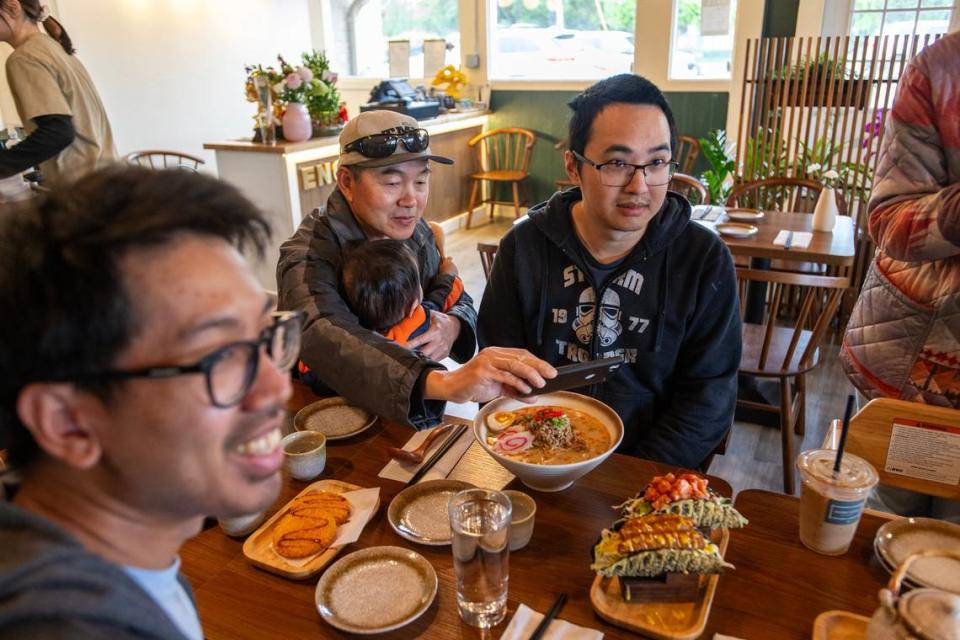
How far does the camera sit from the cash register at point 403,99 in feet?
18.0

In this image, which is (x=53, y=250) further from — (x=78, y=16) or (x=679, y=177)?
(x=78, y=16)

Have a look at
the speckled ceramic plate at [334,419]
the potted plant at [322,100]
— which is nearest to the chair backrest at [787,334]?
the speckled ceramic plate at [334,419]

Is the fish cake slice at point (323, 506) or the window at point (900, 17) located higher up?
the window at point (900, 17)

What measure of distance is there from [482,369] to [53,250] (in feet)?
2.61

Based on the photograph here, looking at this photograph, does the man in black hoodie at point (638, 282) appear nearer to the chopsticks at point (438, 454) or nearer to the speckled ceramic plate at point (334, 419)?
the chopsticks at point (438, 454)

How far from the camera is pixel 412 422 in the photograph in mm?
1382

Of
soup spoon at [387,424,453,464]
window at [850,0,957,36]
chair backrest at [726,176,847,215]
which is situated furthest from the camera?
window at [850,0,957,36]

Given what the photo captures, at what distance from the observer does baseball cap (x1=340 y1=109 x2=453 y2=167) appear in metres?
1.75

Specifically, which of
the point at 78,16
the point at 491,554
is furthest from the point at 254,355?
the point at 78,16

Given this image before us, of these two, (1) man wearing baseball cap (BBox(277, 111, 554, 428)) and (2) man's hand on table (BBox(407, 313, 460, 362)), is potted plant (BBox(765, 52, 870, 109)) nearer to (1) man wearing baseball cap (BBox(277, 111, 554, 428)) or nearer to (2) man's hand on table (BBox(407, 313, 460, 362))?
(1) man wearing baseball cap (BBox(277, 111, 554, 428))

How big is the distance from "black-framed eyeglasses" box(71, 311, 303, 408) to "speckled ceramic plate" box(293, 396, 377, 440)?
0.73 m

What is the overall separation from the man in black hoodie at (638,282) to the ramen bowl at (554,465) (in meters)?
0.31

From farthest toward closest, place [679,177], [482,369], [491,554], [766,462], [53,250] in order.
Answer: [679,177]
[766,462]
[482,369]
[491,554]
[53,250]

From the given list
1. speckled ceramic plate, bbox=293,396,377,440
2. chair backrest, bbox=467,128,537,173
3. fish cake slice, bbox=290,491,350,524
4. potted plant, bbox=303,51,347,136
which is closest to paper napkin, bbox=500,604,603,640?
fish cake slice, bbox=290,491,350,524
